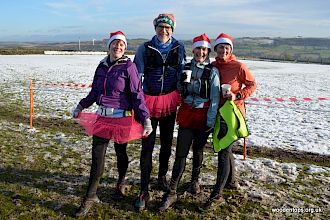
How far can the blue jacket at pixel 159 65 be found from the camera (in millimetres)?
4777

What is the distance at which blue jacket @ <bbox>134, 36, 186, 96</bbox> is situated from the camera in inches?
188

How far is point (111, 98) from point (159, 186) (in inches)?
68.8

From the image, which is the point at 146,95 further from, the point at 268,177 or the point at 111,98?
the point at 268,177

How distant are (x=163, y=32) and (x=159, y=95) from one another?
853mm

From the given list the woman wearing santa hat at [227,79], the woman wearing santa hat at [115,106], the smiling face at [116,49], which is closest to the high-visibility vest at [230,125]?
the woman wearing santa hat at [227,79]

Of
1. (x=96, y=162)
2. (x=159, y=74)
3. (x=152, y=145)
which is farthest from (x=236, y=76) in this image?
(x=96, y=162)

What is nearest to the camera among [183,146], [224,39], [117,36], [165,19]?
[117,36]

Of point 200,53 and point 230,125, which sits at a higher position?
point 200,53

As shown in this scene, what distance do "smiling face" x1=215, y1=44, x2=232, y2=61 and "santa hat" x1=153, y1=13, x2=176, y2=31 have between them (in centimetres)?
69

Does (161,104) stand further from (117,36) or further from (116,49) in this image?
(117,36)

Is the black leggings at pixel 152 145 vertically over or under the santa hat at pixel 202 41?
under

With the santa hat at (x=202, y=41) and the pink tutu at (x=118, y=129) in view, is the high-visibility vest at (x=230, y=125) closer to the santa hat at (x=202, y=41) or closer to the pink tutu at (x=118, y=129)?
the santa hat at (x=202, y=41)

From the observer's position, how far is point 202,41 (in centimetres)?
473

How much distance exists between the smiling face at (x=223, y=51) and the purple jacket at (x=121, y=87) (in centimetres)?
120
